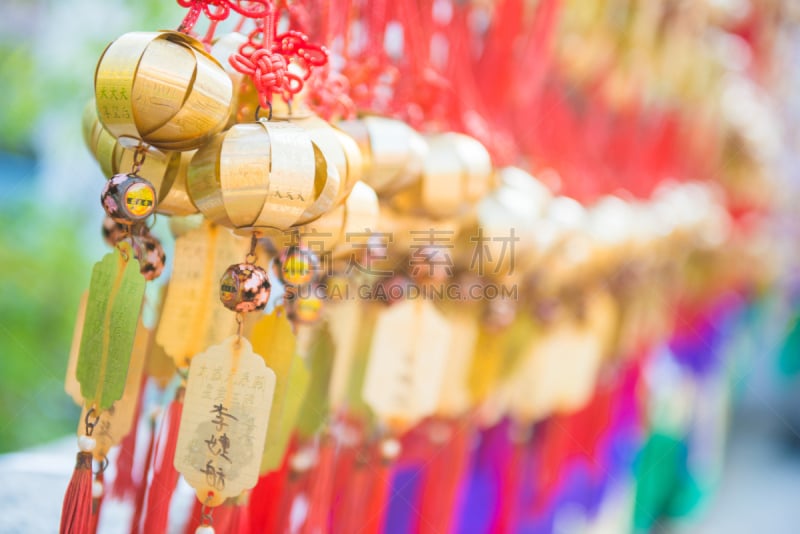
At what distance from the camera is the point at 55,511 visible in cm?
47

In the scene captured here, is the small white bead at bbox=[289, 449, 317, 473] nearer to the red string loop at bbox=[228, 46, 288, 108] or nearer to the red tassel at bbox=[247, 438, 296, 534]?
the red tassel at bbox=[247, 438, 296, 534]

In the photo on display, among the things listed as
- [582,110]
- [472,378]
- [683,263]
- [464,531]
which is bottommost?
[464,531]

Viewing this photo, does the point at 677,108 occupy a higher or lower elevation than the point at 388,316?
higher

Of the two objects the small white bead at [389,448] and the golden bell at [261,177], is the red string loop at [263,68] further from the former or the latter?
the small white bead at [389,448]

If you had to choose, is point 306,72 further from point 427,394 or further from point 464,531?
point 464,531

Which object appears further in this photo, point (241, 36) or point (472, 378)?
point (472, 378)

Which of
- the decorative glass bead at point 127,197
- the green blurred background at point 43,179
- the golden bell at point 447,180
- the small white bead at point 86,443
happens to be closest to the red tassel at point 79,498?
the small white bead at point 86,443

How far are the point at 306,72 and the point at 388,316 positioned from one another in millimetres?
157

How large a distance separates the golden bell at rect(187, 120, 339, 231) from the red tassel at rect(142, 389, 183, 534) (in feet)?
0.33

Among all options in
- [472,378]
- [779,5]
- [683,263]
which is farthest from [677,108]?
[472,378]

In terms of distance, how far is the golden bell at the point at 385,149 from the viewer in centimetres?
38

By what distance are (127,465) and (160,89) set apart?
0.20 metres

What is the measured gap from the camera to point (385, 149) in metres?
0.39

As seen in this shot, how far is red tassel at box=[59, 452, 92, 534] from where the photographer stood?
1.05 feet
